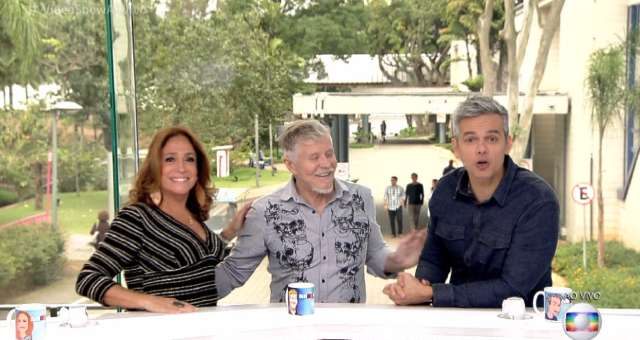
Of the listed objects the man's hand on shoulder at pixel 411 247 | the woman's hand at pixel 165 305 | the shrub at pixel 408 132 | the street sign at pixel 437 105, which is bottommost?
the woman's hand at pixel 165 305

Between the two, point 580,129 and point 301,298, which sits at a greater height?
point 580,129

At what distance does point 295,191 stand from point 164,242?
381 millimetres

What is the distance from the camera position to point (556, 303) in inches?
65.7

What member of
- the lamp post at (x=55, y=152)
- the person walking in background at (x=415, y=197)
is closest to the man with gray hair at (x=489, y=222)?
Answer: the person walking in background at (x=415, y=197)

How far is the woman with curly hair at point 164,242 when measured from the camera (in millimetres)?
Result: 1813

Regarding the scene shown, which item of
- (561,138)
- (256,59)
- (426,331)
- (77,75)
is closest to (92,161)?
(77,75)

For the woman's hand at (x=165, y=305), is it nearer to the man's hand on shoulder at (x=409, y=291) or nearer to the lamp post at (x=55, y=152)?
the man's hand on shoulder at (x=409, y=291)

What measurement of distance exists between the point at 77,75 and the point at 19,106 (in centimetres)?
100

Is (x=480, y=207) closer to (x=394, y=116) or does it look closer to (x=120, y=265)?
(x=120, y=265)

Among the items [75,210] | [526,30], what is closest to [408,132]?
[526,30]

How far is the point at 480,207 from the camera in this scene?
183 cm

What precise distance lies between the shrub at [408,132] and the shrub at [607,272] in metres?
3.28

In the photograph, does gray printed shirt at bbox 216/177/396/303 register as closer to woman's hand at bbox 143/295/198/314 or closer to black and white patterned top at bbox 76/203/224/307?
black and white patterned top at bbox 76/203/224/307

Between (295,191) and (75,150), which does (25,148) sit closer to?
(75,150)
